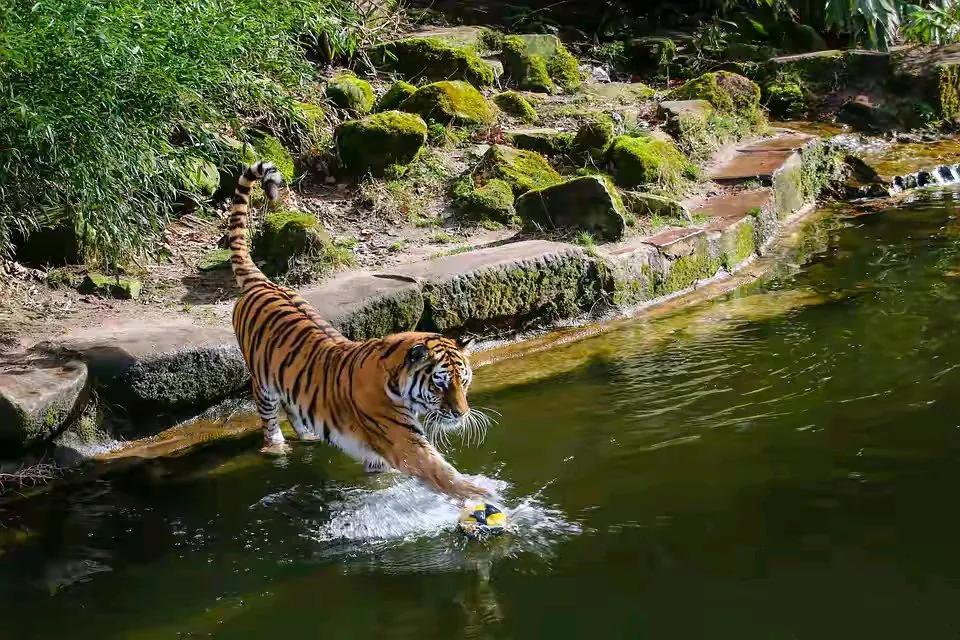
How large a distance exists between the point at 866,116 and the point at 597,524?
10.6 meters

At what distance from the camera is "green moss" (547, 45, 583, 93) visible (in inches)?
502

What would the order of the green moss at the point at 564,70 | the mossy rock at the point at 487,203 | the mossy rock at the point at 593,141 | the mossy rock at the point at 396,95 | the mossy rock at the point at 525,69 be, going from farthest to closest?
the green moss at the point at 564,70 → the mossy rock at the point at 525,69 → the mossy rock at the point at 396,95 → the mossy rock at the point at 593,141 → the mossy rock at the point at 487,203

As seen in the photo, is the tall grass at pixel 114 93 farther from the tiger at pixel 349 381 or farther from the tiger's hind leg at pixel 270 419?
the tiger's hind leg at pixel 270 419

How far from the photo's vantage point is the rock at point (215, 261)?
24.4 feet

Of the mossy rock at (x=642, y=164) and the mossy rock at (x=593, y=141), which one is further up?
the mossy rock at (x=593, y=141)

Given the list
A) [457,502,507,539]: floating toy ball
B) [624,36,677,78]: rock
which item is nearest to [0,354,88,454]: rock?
[457,502,507,539]: floating toy ball

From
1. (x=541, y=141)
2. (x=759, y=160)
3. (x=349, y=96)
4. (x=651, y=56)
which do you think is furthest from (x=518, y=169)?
(x=651, y=56)

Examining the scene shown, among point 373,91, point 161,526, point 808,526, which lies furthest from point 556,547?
point 373,91

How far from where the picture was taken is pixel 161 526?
4680 millimetres

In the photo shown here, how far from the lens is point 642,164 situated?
9.48 meters

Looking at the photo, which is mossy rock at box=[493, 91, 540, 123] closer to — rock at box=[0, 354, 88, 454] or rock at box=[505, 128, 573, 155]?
rock at box=[505, 128, 573, 155]

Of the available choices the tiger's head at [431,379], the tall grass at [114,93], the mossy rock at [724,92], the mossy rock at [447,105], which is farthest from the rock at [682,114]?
the tiger's head at [431,379]

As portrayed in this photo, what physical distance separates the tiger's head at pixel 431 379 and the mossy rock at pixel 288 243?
2.81 metres

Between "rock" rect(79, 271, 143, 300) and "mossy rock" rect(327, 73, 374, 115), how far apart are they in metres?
3.71
